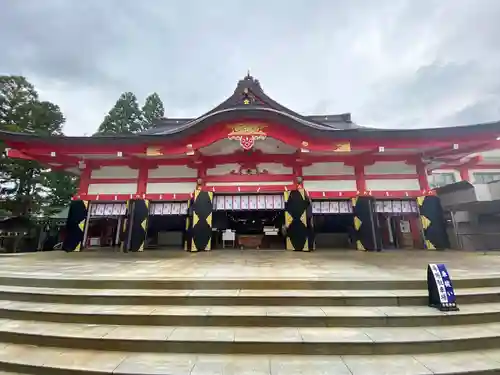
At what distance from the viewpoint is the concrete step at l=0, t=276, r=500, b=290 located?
3973 mm

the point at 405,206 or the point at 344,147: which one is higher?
the point at 344,147

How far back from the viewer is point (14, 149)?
886cm

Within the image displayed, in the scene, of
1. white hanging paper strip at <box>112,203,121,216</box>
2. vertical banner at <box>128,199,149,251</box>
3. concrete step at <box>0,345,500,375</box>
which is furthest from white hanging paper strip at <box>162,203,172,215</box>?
concrete step at <box>0,345,500,375</box>

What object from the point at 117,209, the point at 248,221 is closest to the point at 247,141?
the point at 248,221

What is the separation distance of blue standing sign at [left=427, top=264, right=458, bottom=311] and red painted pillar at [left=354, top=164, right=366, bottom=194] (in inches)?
237

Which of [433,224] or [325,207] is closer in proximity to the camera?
[433,224]

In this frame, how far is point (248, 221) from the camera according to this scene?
43.8 feet

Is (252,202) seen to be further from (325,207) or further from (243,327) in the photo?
(243,327)

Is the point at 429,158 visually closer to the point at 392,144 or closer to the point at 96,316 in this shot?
the point at 392,144

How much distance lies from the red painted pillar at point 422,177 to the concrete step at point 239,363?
7.81 meters

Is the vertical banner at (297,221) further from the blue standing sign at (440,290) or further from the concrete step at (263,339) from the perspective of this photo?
the concrete step at (263,339)

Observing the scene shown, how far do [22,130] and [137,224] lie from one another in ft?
40.1

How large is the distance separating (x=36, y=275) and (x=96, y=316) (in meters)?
2.42

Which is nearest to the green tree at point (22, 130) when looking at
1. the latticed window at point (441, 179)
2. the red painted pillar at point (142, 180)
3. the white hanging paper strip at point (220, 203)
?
the red painted pillar at point (142, 180)
